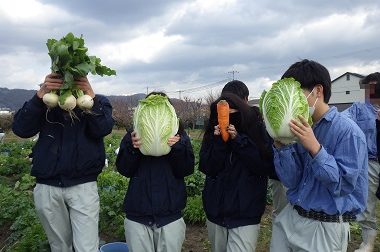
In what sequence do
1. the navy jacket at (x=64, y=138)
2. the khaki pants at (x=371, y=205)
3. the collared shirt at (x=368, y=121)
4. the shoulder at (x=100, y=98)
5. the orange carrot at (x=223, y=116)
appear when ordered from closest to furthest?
the orange carrot at (x=223, y=116) → the navy jacket at (x=64, y=138) → the shoulder at (x=100, y=98) → the collared shirt at (x=368, y=121) → the khaki pants at (x=371, y=205)

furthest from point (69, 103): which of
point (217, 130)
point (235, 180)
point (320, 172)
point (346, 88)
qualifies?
point (346, 88)

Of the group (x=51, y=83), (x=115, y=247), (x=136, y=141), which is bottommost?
(x=115, y=247)

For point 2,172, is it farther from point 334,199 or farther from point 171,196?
point 334,199

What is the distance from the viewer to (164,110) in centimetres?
411

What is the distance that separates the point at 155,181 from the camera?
4.13m

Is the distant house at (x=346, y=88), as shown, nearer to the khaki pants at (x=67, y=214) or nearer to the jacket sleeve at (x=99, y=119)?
the jacket sleeve at (x=99, y=119)

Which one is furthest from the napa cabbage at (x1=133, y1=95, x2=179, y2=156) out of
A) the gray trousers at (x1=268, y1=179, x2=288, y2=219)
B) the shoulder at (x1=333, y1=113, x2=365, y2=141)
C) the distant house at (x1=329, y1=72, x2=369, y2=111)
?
the distant house at (x1=329, y1=72, x2=369, y2=111)

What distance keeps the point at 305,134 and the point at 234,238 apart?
1530mm

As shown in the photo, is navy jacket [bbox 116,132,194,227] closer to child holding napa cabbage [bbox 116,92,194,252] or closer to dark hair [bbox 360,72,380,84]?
child holding napa cabbage [bbox 116,92,194,252]

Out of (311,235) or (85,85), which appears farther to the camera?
(85,85)

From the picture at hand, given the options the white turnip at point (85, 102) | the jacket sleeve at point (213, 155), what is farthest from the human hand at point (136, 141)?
the jacket sleeve at point (213, 155)

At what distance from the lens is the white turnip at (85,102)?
4.10 m

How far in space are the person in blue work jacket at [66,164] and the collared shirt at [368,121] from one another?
3709 millimetres

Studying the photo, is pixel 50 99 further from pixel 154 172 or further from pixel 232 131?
pixel 232 131
